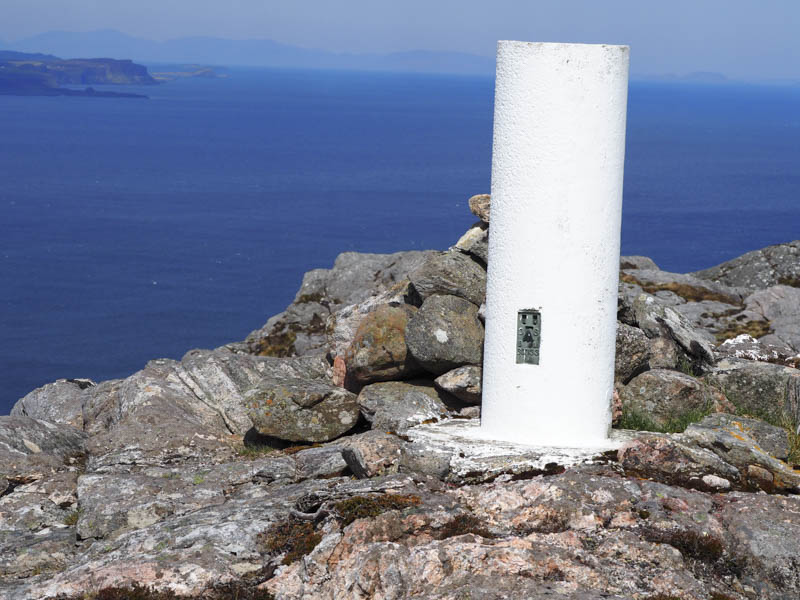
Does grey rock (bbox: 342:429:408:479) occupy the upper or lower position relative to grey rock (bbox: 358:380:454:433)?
upper

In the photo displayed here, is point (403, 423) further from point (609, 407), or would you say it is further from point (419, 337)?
point (609, 407)

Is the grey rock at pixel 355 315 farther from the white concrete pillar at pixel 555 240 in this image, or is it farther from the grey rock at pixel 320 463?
the white concrete pillar at pixel 555 240

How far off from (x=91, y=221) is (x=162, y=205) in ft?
46.9

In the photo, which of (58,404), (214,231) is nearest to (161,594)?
(58,404)

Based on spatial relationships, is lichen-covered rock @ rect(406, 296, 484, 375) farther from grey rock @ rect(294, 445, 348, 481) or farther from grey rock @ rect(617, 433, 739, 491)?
grey rock @ rect(617, 433, 739, 491)

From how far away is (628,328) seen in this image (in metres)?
16.4

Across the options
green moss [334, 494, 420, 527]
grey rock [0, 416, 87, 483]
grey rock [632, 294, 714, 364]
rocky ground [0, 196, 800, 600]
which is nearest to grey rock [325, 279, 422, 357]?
rocky ground [0, 196, 800, 600]

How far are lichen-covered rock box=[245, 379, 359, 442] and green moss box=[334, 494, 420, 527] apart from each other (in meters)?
5.40


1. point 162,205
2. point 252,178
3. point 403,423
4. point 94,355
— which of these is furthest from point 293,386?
point 252,178

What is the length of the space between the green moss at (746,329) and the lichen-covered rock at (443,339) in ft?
37.1

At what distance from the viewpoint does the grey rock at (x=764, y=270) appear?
3209 centimetres

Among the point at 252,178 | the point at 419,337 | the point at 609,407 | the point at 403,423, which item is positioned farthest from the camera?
the point at 252,178

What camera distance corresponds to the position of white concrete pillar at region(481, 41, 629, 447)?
42.6 feet

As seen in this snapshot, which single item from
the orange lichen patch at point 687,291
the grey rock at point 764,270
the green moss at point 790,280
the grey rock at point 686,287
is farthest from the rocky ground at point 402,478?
the grey rock at point 764,270
